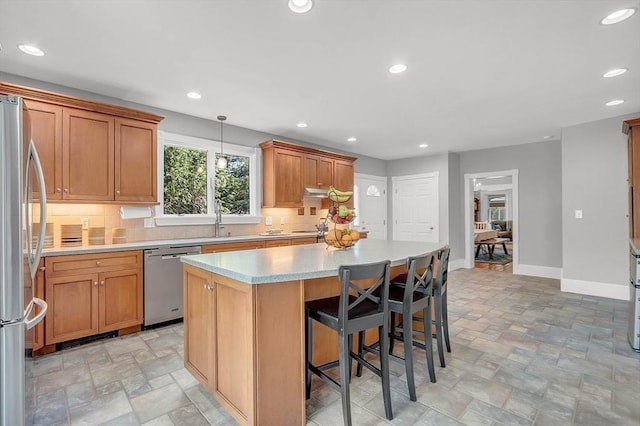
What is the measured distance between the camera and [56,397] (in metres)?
2.11

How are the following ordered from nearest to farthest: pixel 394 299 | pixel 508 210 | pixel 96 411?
1. pixel 96 411
2. pixel 394 299
3. pixel 508 210

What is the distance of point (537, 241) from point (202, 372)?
6.25 m

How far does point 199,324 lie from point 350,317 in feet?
3.47

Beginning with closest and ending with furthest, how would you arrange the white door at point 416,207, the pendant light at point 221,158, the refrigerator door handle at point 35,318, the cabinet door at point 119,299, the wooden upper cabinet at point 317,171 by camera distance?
the refrigerator door handle at point 35,318, the cabinet door at point 119,299, the pendant light at point 221,158, the wooden upper cabinet at point 317,171, the white door at point 416,207

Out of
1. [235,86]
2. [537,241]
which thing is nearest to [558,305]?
[537,241]

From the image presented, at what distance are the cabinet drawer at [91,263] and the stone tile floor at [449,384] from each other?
71cm

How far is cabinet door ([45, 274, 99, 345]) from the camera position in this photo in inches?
108

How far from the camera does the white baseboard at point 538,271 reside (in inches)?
227

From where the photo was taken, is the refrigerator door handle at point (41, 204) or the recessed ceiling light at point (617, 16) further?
the recessed ceiling light at point (617, 16)

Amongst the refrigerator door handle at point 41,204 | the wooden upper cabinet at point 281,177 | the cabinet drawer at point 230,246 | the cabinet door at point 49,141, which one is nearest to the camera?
the refrigerator door handle at point 41,204

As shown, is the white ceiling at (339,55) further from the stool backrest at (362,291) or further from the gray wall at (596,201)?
the stool backrest at (362,291)

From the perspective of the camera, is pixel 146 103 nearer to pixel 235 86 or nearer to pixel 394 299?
pixel 235 86

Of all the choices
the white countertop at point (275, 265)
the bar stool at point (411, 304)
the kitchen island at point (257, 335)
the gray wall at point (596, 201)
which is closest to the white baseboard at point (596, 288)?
the gray wall at point (596, 201)

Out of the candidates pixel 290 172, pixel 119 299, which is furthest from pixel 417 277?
pixel 290 172
